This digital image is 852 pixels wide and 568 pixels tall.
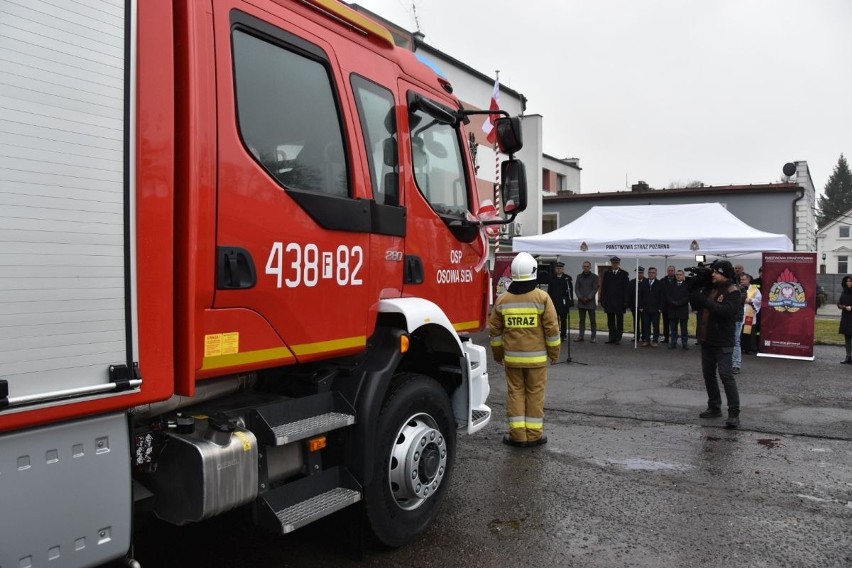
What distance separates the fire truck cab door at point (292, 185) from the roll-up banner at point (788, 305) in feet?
35.5

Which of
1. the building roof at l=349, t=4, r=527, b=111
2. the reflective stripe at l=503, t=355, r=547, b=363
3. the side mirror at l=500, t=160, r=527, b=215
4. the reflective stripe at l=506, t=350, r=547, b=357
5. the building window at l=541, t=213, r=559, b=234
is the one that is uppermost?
the building roof at l=349, t=4, r=527, b=111

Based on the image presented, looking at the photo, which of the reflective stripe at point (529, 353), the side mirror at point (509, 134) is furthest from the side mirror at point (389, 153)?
the reflective stripe at point (529, 353)

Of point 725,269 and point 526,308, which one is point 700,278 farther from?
point 526,308

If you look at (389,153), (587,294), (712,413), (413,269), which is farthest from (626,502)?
(587,294)

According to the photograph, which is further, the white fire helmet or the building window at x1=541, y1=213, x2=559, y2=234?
the building window at x1=541, y1=213, x2=559, y2=234

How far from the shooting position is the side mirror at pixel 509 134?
4.20 m

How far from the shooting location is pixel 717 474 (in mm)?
5332

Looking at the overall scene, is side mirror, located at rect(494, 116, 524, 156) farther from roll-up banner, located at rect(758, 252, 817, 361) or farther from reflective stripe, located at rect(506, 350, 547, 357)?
roll-up banner, located at rect(758, 252, 817, 361)

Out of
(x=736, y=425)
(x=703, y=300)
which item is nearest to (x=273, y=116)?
(x=703, y=300)

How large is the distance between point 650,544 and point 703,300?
3.43 metres

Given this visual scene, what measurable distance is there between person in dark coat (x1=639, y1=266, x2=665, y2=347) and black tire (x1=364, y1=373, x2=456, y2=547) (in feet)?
35.1

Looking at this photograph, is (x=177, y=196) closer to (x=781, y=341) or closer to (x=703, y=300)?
(x=703, y=300)

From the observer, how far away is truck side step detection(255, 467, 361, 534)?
2.91m

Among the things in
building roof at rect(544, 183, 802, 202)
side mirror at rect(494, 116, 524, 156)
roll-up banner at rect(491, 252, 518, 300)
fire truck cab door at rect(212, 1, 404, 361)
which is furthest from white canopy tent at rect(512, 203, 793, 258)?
building roof at rect(544, 183, 802, 202)
